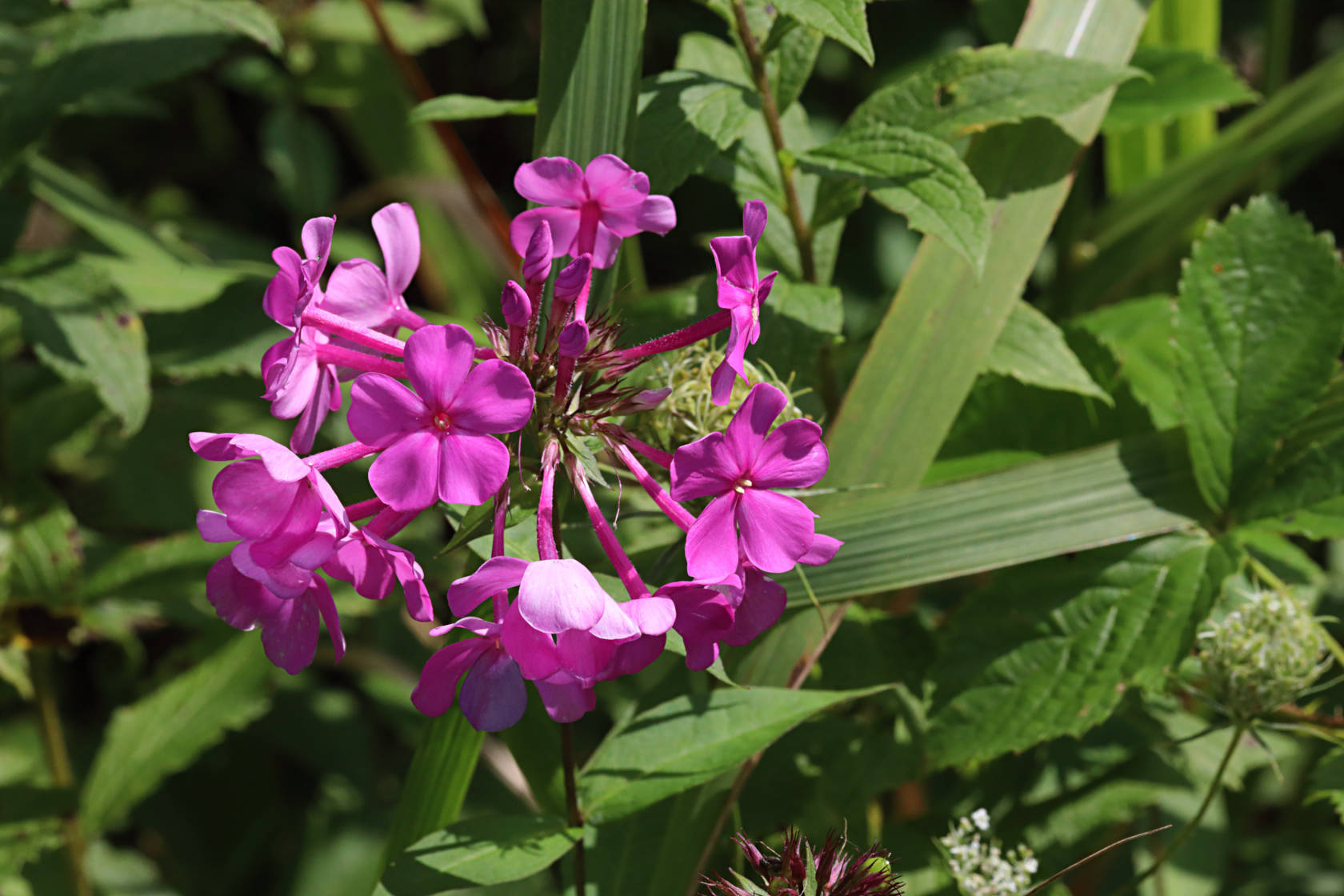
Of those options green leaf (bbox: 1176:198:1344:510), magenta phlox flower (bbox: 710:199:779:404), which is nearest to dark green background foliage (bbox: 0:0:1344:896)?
green leaf (bbox: 1176:198:1344:510)

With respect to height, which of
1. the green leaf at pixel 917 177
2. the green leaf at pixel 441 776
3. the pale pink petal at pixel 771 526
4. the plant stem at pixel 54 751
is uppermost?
the green leaf at pixel 917 177

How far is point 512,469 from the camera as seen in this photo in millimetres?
927

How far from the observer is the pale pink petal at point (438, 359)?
772 millimetres

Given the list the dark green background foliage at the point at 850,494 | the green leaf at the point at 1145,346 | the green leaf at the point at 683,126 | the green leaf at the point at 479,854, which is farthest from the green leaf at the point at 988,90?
the green leaf at the point at 479,854

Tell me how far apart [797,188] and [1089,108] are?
406mm

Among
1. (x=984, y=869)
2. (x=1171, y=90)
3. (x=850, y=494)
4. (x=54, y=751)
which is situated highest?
(x=1171, y=90)

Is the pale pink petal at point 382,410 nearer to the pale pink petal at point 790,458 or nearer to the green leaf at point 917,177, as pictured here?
the pale pink petal at point 790,458

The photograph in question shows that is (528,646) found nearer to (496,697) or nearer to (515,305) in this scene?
(496,697)

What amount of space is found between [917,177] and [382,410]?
68cm

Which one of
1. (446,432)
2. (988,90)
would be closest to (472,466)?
(446,432)

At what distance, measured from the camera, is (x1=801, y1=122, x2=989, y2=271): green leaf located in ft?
3.64

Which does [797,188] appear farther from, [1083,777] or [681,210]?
[681,210]

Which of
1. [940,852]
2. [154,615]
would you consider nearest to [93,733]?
[154,615]

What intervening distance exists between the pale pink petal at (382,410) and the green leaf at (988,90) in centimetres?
75
